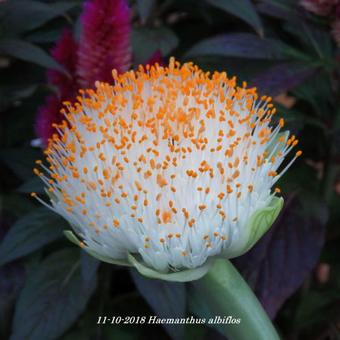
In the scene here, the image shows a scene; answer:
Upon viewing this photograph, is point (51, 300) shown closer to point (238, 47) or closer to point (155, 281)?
point (155, 281)

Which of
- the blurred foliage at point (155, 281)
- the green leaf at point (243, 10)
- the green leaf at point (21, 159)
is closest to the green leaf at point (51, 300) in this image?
the blurred foliage at point (155, 281)

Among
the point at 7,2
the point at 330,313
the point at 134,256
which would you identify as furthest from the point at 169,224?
the point at 330,313

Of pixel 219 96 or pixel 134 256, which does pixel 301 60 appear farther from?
pixel 134 256

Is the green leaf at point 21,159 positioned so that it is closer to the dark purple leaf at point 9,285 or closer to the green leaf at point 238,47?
the dark purple leaf at point 9,285

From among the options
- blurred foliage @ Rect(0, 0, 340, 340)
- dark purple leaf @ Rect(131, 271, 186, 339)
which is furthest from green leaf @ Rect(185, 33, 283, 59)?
dark purple leaf @ Rect(131, 271, 186, 339)

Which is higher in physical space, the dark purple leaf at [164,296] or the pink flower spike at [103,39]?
the pink flower spike at [103,39]

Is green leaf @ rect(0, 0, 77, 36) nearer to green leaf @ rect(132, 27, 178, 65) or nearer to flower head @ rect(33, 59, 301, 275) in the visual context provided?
green leaf @ rect(132, 27, 178, 65)

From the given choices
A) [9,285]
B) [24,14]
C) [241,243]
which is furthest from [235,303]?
Result: [24,14]
